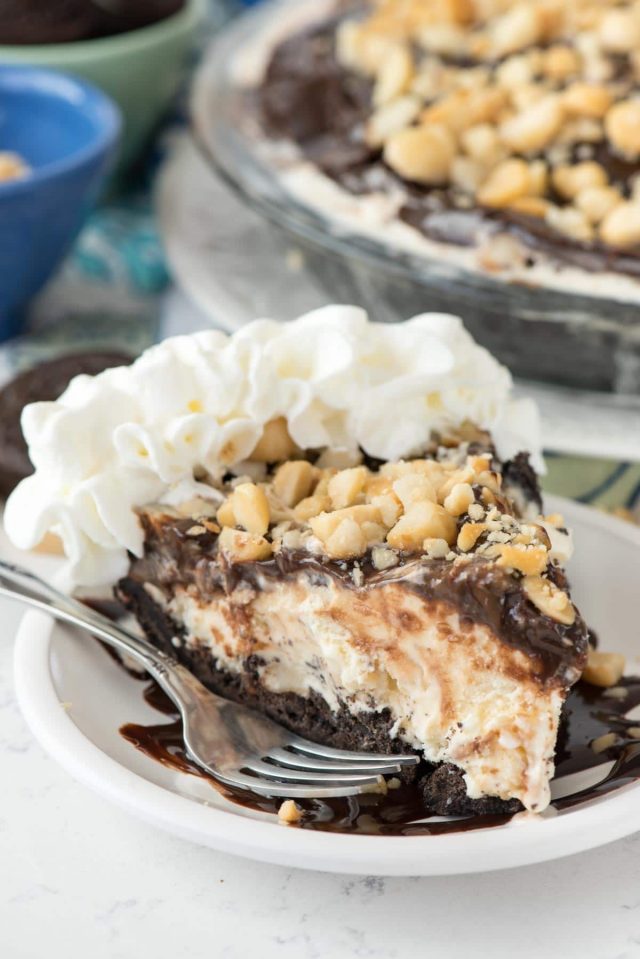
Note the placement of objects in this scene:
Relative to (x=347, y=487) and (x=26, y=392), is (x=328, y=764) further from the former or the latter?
(x=26, y=392)

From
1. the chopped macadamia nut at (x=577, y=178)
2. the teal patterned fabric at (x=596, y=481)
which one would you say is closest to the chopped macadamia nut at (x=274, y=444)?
the teal patterned fabric at (x=596, y=481)

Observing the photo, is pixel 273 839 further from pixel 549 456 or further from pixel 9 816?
pixel 549 456

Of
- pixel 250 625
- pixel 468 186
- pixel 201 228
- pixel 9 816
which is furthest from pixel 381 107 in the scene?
pixel 9 816

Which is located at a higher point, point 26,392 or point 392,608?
point 392,608

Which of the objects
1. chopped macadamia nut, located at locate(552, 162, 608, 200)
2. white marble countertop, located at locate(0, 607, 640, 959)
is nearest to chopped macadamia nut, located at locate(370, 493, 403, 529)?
white marble countertop, located at locate(0, 607, 640, 959)

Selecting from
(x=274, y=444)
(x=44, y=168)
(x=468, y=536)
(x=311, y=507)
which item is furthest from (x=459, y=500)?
(x=44, y=168)

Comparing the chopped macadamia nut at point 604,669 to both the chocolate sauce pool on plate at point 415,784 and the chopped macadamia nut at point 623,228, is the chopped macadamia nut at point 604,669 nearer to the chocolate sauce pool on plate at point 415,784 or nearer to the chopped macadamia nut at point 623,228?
the chocolate sauce pool on plate at point 415,784

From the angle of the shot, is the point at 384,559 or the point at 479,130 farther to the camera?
the point at 479,130
